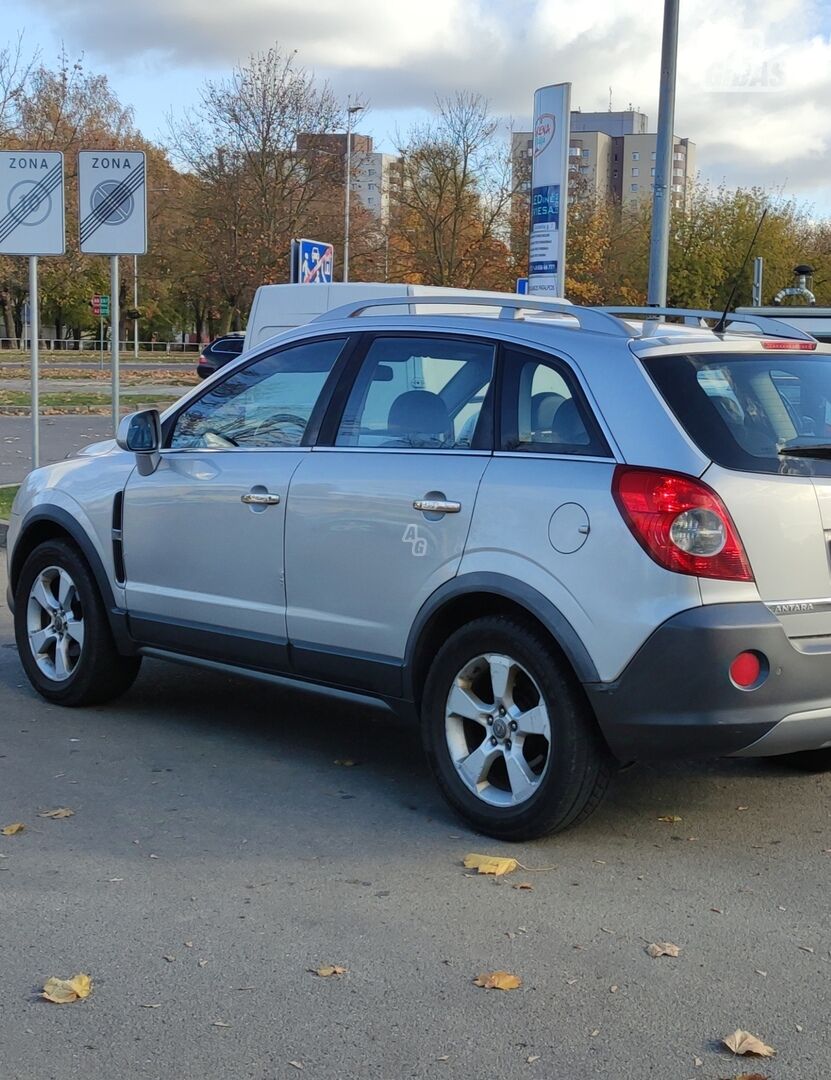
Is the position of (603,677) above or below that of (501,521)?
below

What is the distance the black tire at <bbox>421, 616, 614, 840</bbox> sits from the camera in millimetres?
4379

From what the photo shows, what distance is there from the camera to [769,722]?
420 centimetres

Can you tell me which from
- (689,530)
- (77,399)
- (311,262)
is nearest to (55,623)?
(689,530)

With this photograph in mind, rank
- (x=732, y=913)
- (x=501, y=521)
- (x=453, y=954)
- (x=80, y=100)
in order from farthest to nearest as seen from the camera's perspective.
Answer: (x=80, y=100), (x=501, y=521), (x=732, y=913), (x=453, y=954)

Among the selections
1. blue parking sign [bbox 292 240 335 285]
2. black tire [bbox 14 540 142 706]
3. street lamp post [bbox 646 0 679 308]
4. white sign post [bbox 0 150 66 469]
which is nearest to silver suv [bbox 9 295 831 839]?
black tire [bbox 14 540 142 706]

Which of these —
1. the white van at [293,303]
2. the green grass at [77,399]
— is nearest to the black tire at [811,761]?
the white van at [293,303]

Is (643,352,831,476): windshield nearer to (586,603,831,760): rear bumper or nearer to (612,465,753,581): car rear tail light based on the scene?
(612,465,753,581): car rear tail light

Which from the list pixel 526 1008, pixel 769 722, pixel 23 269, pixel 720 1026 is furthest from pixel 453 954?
pixel 23 269

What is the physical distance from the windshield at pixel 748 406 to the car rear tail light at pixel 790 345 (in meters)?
0.04

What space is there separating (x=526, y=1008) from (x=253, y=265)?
40570 mm

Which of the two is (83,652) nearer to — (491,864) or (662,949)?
(491,864)

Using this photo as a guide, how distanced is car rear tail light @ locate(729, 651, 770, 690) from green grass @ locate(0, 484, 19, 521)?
868 centimetres

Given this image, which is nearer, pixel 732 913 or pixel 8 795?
pixel 732 913

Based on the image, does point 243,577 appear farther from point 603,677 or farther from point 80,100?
point 80,100
